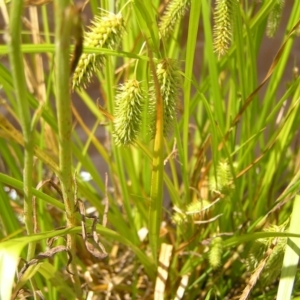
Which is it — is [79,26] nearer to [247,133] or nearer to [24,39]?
[247,133]

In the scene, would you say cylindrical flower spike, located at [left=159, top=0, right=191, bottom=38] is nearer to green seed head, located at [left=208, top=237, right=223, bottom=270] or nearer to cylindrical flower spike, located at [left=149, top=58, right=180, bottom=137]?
cylindrical flower spike, located at [left=149, top=58, right=180, bottom=137]

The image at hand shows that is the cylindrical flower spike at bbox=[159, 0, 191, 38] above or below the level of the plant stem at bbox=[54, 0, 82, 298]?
above

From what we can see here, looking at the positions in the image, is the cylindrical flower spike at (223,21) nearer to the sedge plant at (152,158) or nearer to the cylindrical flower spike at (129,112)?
the sedge plant at (152,158)

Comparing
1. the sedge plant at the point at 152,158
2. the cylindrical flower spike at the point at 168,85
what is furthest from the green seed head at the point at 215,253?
the cylindrical flower spike at the point at 168,85

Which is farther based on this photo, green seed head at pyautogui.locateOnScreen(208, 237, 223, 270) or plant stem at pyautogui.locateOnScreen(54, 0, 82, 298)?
green seed head at pyautogui.locateOnScreen(208, 237, 223, 270)

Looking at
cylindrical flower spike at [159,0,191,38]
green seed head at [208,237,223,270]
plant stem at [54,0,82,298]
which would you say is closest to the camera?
plant stem at [54,0,82,298]

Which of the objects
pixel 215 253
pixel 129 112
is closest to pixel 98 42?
pixel 129 112

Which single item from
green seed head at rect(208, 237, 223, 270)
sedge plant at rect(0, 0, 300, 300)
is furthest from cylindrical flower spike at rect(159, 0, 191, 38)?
Answer: green seed head at rect(208, 237, 223, 270)
